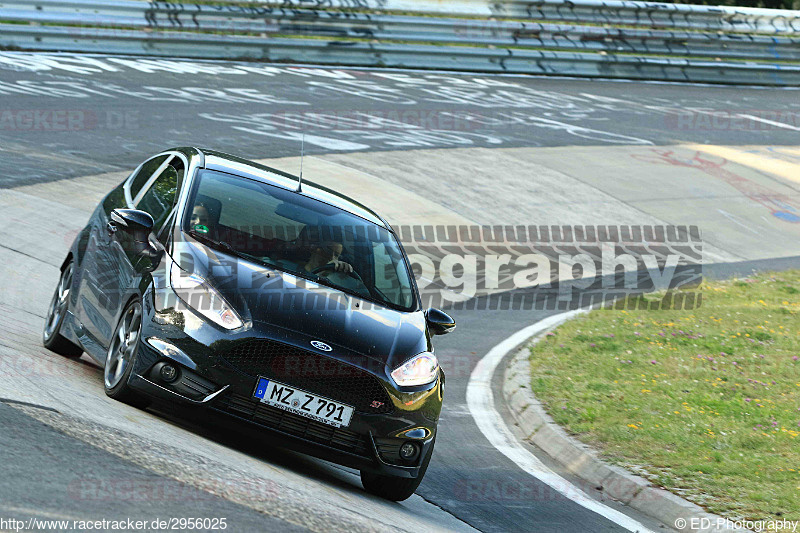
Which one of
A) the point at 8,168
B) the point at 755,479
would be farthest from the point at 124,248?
the point at 8,168

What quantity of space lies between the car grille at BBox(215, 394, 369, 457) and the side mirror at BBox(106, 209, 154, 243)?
57.4 inches

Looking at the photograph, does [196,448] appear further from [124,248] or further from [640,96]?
[640,96]

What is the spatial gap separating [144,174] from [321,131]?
Answer: 11711mm

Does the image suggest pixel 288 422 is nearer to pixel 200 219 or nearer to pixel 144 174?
pixel 200 219

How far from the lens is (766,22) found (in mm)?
29281

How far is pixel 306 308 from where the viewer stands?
244 inches

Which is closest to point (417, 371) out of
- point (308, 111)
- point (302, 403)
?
point (302, 403)

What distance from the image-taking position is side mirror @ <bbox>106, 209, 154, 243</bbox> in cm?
668

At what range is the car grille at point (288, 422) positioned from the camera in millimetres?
5809

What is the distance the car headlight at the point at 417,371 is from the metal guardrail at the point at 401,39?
53.8ft

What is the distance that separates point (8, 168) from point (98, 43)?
813 cm

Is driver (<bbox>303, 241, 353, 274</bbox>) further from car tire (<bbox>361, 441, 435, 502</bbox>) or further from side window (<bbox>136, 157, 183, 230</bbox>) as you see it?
car tire (<bbox>361, 441, 435, 502</bbox>)

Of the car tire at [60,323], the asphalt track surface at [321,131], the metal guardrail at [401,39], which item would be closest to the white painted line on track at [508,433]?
the asphalt track surface at [321,131]

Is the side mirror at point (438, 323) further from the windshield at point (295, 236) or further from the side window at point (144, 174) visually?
the side window at point (144, 174)
